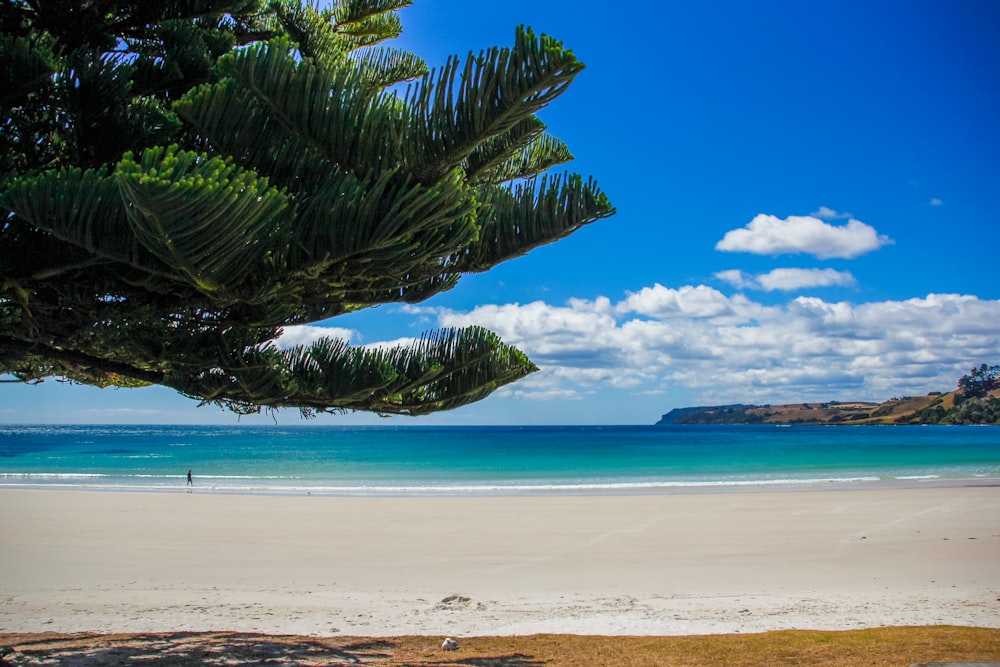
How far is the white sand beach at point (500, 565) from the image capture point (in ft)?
18.2

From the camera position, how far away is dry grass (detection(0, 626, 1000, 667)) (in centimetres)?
347

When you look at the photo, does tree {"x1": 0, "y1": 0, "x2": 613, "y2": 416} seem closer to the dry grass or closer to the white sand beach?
the dry grass

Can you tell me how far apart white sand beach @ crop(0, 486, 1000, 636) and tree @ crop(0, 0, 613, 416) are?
3.13 metres

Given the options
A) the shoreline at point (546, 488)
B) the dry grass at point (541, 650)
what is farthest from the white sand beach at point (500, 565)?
the shoreline at point (546, 488)

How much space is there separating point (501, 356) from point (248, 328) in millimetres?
872

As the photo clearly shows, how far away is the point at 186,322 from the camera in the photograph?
2.50m

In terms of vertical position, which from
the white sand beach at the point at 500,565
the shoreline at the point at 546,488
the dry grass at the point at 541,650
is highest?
the dry grass at the point at 541,650

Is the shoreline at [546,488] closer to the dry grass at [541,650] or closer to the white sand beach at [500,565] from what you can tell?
the white sand beach at [500,565]

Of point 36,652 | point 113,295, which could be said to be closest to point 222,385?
point 113,295

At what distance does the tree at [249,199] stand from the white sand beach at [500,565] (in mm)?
3131

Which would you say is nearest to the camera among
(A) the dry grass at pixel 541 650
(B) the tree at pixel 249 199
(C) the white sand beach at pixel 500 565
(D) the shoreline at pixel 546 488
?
(B) the tree at pixel 249 199

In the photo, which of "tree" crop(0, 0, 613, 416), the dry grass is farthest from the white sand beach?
"tree" crop(0, 0, 613, 416)

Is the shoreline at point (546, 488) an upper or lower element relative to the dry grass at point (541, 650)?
lower

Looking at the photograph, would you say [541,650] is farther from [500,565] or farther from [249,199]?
[500,565]
